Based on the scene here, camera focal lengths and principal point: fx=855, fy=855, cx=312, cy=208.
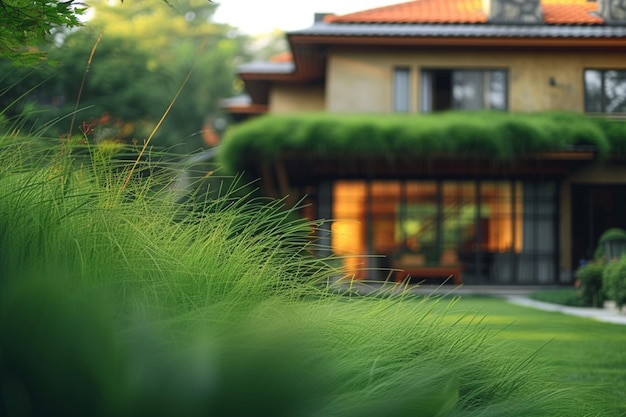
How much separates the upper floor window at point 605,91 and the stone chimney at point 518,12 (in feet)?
5.81

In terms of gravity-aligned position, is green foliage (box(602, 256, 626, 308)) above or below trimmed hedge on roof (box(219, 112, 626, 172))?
below

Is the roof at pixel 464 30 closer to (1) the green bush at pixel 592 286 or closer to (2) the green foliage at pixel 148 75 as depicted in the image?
(2) the green foliage at pixel 148 75

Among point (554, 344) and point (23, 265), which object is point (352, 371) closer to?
point (23, 265)

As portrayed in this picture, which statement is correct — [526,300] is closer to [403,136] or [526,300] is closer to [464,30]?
[403,136]

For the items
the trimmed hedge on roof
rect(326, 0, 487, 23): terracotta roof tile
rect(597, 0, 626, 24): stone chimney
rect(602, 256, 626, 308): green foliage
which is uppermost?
rect(326, 0, 487, 23): terracotta roof tile

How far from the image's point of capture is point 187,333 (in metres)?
2.47

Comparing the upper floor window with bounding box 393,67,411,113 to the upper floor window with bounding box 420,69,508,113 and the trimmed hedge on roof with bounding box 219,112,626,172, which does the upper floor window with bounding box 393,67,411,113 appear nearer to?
the upper floor window with bounding box 420,69,508,113

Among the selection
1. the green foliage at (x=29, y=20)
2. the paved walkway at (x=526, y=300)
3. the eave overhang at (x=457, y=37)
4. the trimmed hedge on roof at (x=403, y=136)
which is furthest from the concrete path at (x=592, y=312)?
the green foliage at (x=29, y=20)

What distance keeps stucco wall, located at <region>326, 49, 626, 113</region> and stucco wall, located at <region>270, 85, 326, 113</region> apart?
321cm

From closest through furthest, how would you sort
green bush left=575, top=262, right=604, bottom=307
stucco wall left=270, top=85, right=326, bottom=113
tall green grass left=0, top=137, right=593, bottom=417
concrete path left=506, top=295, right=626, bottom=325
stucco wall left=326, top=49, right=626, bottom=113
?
tall green grass left=0, top=137, right=593, bottom=417
concrete path left=506, top=295, right=626, bottom=325
green bush left=575, top=262, right=604, bottom=307
stucco wall left=326, top=49, right=626, bottom=113
stucco wall left=270, top=85, right=326, bottom=113

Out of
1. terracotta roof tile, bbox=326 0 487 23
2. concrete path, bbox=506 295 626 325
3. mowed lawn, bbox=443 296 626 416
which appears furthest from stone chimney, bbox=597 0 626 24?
mowed lawn, bbox=443 296 626 416

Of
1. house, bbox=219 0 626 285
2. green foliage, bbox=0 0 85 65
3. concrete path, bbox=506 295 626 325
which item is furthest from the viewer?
house, bbox=219 0 626 285

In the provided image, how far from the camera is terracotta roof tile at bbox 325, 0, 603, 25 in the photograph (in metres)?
19.6

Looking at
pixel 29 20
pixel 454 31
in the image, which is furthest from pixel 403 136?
pixel 29 20
